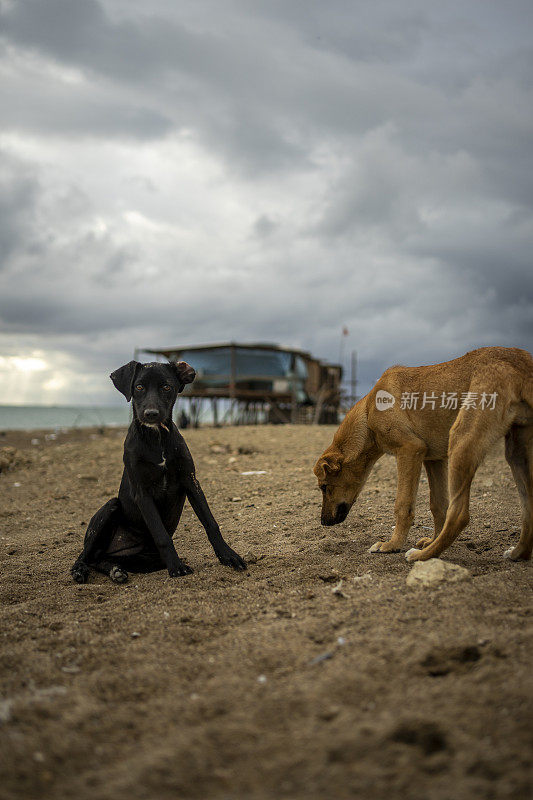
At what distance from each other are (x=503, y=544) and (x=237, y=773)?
3.63m

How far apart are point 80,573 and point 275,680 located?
9.00 ft

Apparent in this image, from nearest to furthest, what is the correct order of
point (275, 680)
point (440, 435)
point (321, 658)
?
point (275, 680) → point (321, 658) → point (440, 435)

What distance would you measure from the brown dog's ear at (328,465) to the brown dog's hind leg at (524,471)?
4.67ft

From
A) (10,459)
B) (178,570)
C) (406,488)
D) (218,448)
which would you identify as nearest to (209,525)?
(178,570)

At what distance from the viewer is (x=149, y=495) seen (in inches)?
173

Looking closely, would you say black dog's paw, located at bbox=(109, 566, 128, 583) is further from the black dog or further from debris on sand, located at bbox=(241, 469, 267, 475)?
debris on sand, located at bbox=(241, 469, 267, 475)

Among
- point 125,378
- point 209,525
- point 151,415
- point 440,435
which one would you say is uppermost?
point 125,378

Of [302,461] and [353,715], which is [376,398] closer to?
[353,715]

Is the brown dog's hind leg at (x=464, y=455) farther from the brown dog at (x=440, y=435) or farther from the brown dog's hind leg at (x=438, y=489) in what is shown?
the brown dog's hind leg at (x=438, y=489)

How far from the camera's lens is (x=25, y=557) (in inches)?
220

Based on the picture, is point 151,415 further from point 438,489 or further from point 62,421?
point 62,421

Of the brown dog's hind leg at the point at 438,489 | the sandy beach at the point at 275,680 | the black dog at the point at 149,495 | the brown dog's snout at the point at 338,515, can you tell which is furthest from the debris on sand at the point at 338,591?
the brown dog's hind leg at the point at 438,489

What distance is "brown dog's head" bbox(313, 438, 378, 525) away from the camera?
477 centimetres

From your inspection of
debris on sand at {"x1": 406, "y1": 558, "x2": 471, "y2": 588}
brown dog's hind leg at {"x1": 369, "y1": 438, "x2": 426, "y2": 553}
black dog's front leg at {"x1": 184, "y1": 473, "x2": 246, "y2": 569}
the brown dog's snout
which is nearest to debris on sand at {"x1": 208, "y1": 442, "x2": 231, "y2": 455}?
the brown dog's snout
